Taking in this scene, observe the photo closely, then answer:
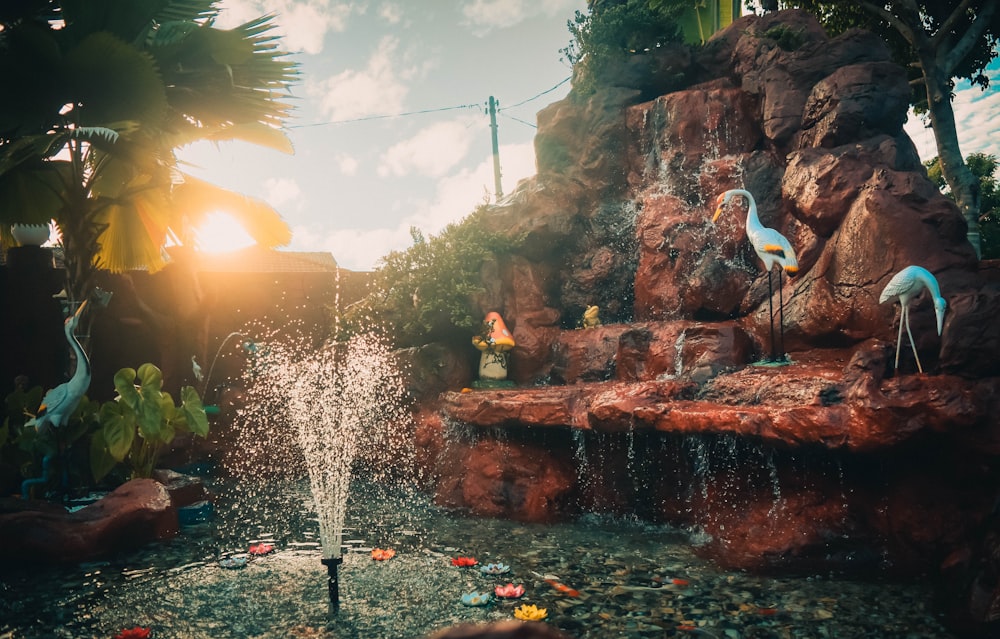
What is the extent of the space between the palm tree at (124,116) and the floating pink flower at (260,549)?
3694mm

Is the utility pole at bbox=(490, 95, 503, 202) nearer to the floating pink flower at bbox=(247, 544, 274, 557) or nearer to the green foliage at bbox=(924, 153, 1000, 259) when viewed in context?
the green foliage at bbox=(924, 153, 1000, 259)

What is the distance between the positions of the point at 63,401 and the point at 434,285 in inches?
208

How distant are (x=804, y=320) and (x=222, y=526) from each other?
7.18 meters

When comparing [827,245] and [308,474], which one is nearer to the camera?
[827,245]

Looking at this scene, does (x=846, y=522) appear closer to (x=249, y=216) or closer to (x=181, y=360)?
(x=249, y=216)

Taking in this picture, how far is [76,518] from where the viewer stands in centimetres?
560

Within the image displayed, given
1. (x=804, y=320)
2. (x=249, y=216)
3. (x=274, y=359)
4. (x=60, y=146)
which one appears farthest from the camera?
(x=274, y=359)

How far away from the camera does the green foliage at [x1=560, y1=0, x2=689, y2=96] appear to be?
12094mm

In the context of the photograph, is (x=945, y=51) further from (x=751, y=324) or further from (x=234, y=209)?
(x=234, y=209)

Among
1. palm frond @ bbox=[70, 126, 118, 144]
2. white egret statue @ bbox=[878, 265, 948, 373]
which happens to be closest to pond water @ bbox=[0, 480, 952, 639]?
white egret statue @ bbox=[878, 265, 948, 373]

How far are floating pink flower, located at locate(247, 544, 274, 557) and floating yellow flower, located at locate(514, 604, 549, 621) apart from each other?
8.81ft

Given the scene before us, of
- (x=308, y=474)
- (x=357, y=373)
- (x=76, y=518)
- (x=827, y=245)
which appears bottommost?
(x=308, y=474)

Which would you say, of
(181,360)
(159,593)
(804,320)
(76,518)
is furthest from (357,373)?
(804,320)

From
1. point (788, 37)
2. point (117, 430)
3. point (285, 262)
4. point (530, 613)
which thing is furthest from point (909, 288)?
point (285, 262)
